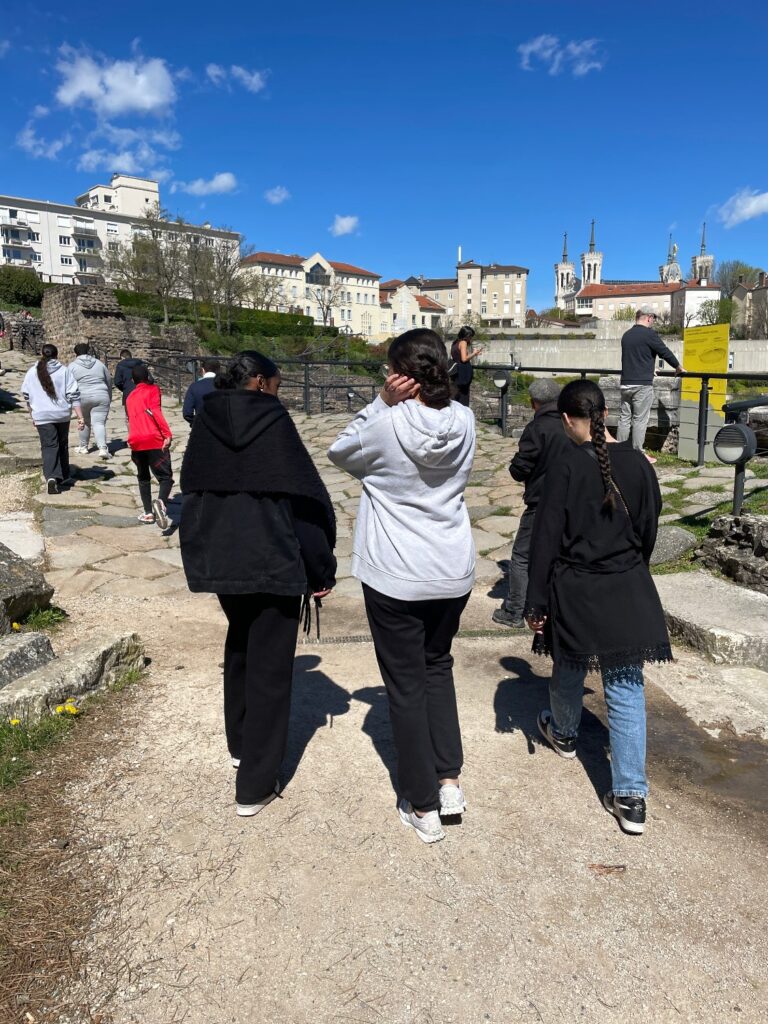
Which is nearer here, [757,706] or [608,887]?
[608,887]

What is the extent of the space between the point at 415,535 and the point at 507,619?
251cm

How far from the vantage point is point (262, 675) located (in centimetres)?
248

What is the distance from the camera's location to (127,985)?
5.88 feet

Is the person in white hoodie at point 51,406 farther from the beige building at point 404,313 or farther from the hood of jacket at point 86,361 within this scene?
the beige building at point 404,313

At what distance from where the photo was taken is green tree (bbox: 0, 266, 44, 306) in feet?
123

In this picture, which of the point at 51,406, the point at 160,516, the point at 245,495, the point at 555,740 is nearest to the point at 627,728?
the point at 555,740

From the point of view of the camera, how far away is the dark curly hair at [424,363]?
7.28 feet

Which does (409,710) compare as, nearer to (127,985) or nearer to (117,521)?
(127,985)

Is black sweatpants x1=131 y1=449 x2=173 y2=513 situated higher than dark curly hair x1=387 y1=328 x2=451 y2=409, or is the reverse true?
dark curly hair x1=387 y1=328 x2=451 y2=409

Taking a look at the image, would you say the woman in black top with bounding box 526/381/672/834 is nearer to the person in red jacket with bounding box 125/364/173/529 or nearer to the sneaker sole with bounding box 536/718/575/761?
the sneaker sole with bounding box 536/718/575/761

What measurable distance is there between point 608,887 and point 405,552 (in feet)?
3.96

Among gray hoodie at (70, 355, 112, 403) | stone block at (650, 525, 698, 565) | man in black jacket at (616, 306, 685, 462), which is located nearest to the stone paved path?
stone block at (650, 525, 698, 565)

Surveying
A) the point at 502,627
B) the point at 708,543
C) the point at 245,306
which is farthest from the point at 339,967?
the point at 245,306

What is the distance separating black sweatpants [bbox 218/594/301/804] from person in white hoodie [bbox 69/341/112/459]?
7.69m
